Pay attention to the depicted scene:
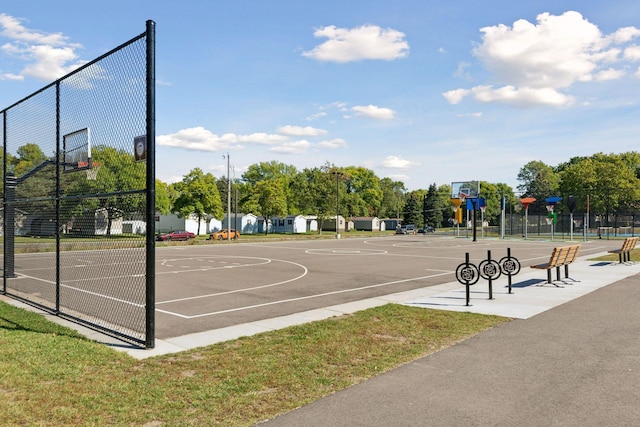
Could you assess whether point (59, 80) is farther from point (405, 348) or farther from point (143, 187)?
point (405, 348)

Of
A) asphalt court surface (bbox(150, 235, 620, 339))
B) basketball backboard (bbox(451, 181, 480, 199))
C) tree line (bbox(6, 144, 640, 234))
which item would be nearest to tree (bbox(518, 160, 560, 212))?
tree line (bbox(6, 144, 640, 234))

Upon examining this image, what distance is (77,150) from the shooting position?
29.6 feet

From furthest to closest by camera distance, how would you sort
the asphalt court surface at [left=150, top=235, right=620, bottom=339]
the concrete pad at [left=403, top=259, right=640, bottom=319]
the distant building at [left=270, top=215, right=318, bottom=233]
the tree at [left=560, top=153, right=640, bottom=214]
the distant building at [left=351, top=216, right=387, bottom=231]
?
1. the distant building at [left=351, top=216, right=387, bottom=231]
2. the distant building at [left=270, top=215, right=318, bottom=233]
3. the tree at [left=560, top=153, right=640, bottom=214]
4. the concrete pad at [left=403, top=259, right=640, bottom=319]
5. the asphalt court surface at [left=150, top=235, right=620, bottom=339]

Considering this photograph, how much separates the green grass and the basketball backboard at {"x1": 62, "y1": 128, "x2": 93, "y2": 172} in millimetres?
3024

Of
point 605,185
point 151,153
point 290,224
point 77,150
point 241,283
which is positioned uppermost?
point 605,185

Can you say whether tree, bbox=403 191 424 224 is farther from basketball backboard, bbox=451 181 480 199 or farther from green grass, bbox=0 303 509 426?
green grass, bbox=0 303 509 426

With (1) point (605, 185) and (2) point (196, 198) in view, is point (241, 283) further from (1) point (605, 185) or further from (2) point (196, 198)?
(1) point (605, 185)

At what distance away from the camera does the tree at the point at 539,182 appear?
115 m

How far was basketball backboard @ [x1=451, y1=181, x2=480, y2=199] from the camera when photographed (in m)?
62.4

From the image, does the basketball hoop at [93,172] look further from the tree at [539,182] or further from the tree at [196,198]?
the tree at [539,182]

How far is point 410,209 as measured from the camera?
101 m

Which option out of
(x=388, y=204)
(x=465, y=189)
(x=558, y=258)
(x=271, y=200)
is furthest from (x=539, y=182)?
(x=558, y=258)

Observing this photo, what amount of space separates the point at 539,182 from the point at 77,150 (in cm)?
12552

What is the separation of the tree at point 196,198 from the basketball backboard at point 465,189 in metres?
33.2
